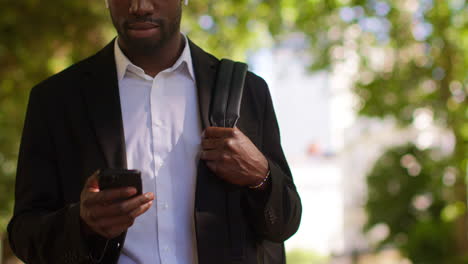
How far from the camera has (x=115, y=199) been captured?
183cm

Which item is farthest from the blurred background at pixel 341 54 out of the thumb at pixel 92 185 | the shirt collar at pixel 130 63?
the thumb at pixel 92 185

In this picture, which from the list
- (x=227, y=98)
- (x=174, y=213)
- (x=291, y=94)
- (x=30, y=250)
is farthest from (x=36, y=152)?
(x=291, y=94)

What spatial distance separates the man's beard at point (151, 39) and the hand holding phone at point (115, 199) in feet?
1.69

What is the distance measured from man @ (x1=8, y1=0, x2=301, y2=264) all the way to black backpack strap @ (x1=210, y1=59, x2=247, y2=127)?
4 centimetres

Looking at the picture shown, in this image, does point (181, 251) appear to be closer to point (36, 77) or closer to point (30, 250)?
point (30, 250)

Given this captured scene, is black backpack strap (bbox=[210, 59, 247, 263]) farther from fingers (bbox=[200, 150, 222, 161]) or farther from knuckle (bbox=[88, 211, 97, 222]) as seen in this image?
knuckle (bbox=[88, 211, 97, 222])

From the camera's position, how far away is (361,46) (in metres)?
15.0

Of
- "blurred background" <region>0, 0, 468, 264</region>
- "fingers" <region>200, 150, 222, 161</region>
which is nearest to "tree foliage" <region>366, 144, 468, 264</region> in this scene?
"blurred background" <region>0, 0, 468, 264</region>

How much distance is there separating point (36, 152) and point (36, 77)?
958cm

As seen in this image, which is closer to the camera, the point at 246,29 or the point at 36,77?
the point at 36,77

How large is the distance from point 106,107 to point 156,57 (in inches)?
9.1

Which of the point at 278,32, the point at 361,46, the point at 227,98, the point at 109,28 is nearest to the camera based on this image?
the point at 227,98

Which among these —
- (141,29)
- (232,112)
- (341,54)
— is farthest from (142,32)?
(341,54)

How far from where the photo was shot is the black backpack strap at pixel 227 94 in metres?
2.23
